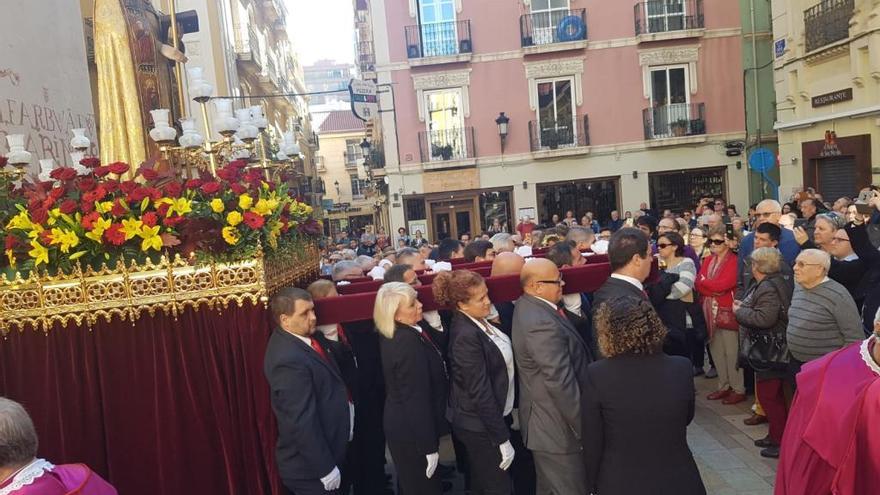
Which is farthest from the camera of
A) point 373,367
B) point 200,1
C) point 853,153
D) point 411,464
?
point 200,1

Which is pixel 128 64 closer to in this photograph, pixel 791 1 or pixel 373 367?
pixel 373 367

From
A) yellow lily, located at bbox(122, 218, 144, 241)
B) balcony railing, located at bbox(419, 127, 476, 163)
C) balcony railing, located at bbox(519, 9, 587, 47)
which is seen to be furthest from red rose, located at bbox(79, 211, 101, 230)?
balcony railing, located at bbox(519, 9, 587, 47)

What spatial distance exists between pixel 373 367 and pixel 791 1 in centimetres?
1578

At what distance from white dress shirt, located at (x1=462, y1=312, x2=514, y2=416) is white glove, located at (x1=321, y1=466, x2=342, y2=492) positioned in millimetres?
1071

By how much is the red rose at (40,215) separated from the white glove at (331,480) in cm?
215

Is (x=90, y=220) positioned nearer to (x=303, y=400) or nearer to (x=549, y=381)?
(x=303, y=400)

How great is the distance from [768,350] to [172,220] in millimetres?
4445

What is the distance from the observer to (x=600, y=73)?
21.1m

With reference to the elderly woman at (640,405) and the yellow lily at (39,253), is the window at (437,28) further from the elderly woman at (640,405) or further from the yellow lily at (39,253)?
the elderly woman at (640,405)

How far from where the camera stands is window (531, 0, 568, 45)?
21.1m

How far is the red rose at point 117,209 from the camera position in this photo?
3852mm

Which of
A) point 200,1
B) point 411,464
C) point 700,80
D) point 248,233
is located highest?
point 200,1

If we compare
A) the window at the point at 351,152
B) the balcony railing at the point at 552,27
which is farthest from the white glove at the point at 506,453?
the window at the point at 351,152

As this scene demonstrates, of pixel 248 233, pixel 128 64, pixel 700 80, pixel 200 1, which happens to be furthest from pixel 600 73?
pixel 248 233
